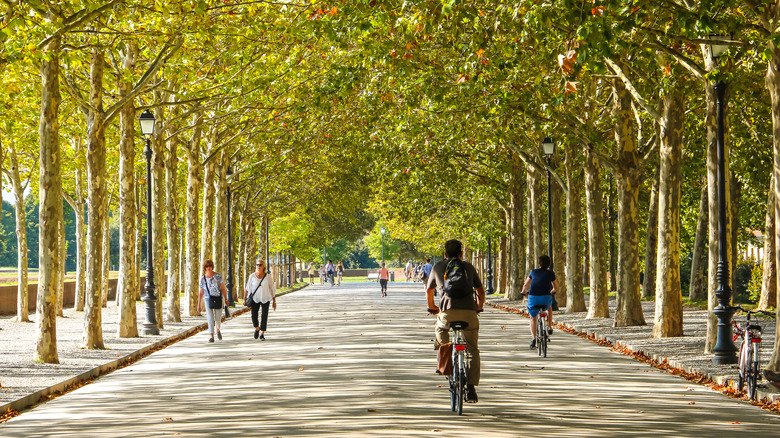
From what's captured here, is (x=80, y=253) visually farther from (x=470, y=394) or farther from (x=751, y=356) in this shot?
(x=751, y=356)

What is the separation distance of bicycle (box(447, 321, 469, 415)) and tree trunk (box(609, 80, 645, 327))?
13338 millimetres

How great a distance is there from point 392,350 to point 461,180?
88.1 ft

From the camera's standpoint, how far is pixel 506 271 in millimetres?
50188

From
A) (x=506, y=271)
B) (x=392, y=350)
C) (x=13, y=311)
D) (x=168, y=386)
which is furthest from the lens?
(x=506, y=271)

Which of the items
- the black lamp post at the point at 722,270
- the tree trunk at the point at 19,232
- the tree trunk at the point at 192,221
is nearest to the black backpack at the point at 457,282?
the black lamp post at the point at 722,270

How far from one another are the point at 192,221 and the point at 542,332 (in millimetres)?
16981

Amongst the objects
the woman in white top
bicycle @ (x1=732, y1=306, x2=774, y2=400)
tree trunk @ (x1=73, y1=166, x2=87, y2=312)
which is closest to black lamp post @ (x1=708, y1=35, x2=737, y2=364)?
bicycle @ (x1=732, y1=306, x2=774, y2=400)

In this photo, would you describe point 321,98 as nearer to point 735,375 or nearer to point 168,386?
point 168,386

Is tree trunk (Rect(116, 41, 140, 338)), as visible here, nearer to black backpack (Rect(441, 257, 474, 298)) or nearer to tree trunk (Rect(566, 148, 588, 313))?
black backpack (Rect(441, 257, 474, 298))

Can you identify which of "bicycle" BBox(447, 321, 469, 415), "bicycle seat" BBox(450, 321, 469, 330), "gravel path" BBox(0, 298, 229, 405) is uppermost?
"bicycle seat" BBox(450, 321, 469, 330)

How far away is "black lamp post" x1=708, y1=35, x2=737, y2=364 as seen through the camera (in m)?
14.8

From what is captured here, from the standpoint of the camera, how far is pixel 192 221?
31.4 meters

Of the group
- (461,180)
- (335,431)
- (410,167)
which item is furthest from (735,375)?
(461,180)

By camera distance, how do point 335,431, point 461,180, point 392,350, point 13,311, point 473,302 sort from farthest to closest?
point 461,180, point 13,311, point 392,350, point 473,302, point 335,431
